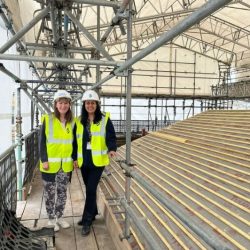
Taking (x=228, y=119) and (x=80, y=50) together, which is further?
(x=228, y=119)

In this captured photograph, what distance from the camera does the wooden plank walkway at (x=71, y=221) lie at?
3219 millimetres

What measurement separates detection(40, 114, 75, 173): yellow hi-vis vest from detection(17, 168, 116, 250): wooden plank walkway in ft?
2.18

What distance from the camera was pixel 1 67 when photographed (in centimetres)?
318

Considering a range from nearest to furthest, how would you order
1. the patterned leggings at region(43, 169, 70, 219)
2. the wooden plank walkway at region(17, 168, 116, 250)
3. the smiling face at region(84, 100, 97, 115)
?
the wooden plank walkway at region(17, 168, 116, 250), the smiling face at region(84, 100, 97, 115), the patterned leggings at region(43, 169, 70, 219)

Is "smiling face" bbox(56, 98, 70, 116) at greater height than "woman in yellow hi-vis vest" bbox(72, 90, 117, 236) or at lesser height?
greater

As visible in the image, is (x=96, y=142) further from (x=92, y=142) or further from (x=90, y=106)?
(x=90, y=106)

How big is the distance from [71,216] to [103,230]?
1.79 ft

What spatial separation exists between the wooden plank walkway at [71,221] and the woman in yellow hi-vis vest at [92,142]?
0.14 meters

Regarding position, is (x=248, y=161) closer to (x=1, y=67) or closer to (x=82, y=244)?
(x=82, y=244)

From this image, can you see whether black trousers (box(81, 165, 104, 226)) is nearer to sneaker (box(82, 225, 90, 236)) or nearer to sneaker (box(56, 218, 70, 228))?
sneaker (box(82, 225, 90, 236))

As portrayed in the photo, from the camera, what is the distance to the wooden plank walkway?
10.6 ft

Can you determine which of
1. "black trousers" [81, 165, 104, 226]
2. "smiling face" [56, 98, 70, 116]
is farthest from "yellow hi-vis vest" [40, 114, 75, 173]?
"black trousers" [81, 165, 104, 226]

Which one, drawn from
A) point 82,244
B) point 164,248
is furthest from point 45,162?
point 164,248

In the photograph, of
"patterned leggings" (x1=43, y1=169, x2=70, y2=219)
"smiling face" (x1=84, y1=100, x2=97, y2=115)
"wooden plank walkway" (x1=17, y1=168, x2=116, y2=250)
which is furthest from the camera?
"patterned leggings" (x1=43, y1=169, x2=70, y2=219)
